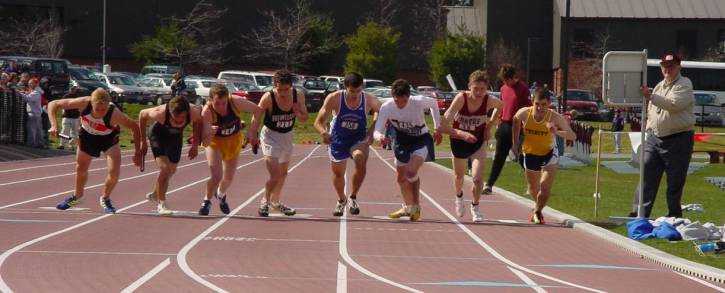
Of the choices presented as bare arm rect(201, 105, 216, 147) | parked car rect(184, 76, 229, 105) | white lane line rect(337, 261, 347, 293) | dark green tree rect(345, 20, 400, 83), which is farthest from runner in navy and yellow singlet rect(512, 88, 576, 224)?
dark green tree rect(345, 20, 400, 83)

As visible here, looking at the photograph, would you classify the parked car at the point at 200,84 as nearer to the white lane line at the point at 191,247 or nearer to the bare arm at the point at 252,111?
the white lane line at the point at 191,247

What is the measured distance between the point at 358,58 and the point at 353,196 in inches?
2336

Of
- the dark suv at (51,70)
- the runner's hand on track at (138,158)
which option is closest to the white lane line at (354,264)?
the runner's hand on track at (138,158)

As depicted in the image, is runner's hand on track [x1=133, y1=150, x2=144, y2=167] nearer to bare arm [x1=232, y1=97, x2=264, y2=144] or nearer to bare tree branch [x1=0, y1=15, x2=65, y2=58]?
bare arm [x1=232, y1=97, x2=264, y2=144]

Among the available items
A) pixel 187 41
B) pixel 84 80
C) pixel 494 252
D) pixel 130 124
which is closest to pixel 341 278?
pixel 494 252

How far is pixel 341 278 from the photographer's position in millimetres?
10688

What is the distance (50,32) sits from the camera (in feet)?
242

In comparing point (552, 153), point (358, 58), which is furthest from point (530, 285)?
point (358, 58)

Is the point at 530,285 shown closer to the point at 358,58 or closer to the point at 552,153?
the point at 552,153

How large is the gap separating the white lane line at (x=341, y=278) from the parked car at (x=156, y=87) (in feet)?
153

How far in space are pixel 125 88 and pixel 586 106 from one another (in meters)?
21.9

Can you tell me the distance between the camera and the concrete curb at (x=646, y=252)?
1142 cm

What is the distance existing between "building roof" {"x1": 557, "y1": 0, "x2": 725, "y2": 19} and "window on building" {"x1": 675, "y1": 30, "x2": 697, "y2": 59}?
1045mm

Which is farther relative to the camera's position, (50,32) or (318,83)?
(50,32)
